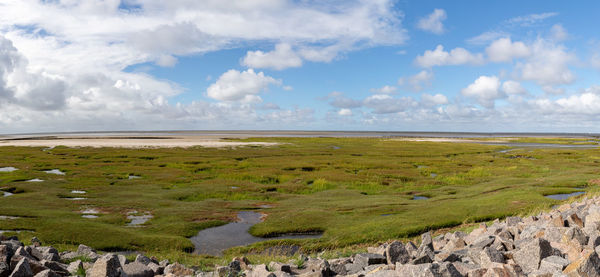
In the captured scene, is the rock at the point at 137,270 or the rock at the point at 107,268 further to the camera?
the rock at the point at 137,270

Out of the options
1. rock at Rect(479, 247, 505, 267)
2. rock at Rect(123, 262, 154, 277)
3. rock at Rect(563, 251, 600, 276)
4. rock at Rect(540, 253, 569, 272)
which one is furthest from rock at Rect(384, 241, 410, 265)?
rock at Rect(123, 262, 154, 277)

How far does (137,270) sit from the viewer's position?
35.6 feet

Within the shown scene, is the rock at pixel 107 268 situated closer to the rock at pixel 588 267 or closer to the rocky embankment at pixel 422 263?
the rocky embankment at pixel 422 263

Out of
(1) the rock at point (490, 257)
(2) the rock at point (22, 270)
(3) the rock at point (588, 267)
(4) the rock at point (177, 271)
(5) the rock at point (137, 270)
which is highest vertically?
(3) the rock at point (588, 267)

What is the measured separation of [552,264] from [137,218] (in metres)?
26.6

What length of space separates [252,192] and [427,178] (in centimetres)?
2434

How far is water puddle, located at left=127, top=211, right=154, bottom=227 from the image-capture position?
26617 millimetres

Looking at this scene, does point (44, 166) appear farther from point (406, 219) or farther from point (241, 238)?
point (406, 219)

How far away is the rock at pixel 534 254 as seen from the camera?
9633mm

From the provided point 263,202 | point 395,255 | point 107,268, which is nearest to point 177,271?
point 107,268

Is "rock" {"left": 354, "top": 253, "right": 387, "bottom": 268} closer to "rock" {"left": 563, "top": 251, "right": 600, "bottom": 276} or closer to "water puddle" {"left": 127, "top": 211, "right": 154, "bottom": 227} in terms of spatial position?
"rock" {"left": 563, "top": 251, "right": 600, "bottom": 276}

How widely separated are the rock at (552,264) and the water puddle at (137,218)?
24.0 meters

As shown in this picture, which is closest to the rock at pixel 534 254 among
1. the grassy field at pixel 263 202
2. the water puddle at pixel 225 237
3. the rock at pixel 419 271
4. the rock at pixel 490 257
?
the rock at pixel 490 257

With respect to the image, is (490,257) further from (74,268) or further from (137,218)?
(137,218)
